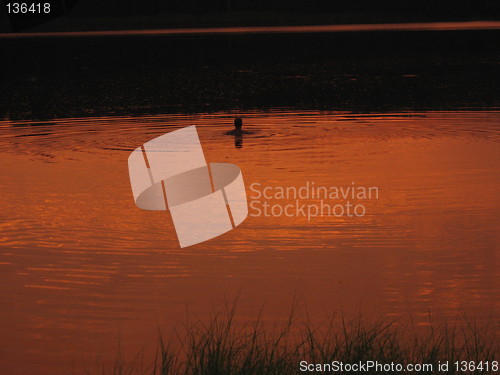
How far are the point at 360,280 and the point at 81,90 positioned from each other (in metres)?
21.9

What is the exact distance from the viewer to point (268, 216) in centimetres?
1259

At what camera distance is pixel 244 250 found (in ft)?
36.0

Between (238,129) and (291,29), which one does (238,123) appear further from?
(291,29)

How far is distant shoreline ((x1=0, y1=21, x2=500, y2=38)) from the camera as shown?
62875 millimetres

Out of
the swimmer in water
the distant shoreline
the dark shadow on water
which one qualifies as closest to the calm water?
the swimmer in water

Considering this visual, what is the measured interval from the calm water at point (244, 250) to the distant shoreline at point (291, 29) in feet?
150

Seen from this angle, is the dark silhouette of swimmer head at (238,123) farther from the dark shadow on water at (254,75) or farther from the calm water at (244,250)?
the dark shadow on water at (254,75)

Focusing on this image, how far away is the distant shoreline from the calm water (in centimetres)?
4582

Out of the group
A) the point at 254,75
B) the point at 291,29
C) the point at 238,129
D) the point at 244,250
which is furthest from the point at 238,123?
the point at 291,29

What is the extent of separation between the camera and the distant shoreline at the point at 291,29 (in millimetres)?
62875

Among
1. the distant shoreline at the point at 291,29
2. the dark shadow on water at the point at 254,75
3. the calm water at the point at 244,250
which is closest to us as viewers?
the calm water at the point at 244,250

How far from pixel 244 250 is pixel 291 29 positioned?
54.3m

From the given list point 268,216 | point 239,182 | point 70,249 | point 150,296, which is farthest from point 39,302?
point 239,182

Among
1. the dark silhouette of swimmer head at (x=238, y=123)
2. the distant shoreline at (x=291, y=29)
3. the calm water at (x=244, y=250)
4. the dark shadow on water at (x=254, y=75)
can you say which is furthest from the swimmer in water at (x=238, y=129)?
the distant shoreline at (x=291, y=29)
